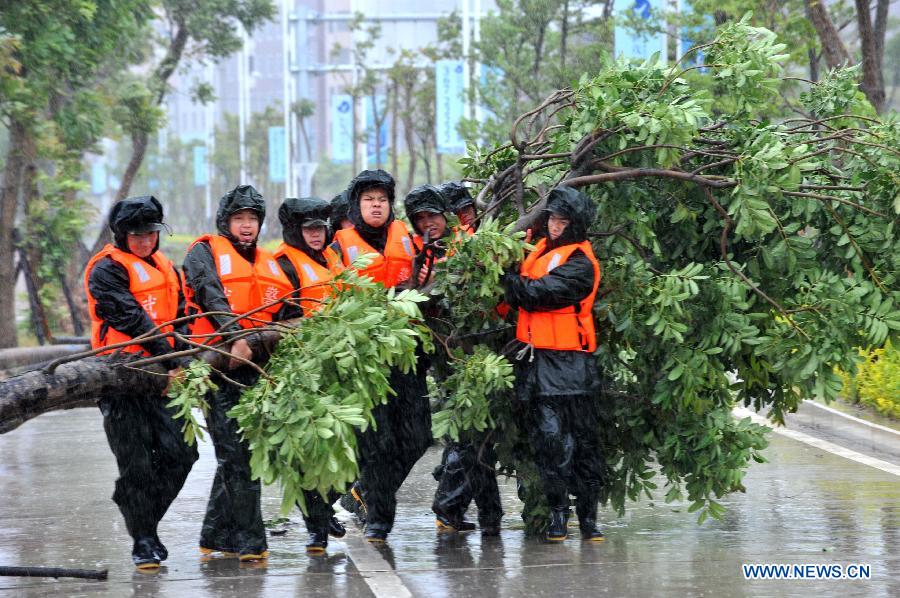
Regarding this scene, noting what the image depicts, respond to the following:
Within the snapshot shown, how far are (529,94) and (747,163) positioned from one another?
2048 centimetres

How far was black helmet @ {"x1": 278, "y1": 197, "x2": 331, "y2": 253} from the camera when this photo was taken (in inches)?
331

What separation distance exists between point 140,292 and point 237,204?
2.27 feet

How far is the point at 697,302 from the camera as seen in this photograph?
8094 mm

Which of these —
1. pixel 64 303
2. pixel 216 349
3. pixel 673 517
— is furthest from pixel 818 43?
pixel 64 303

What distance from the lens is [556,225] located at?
26.7ft

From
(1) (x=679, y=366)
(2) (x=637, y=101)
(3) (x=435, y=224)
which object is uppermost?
(2) (x=637, y=101)

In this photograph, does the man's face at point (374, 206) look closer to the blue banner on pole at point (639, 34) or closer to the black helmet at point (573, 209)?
the black helmet at point (573, 209)

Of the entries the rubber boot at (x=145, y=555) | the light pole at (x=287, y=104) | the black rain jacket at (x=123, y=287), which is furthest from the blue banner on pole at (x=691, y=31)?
the light pole at (x=287, y=104)

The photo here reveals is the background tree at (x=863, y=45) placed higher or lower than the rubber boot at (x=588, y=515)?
higher

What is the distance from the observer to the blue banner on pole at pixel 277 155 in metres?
53.0

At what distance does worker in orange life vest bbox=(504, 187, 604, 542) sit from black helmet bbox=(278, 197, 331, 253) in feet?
3.78

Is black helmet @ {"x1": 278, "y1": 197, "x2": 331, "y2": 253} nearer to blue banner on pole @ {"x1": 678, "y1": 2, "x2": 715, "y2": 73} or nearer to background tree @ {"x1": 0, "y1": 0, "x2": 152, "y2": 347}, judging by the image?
background tree @ {"x1": 0, "y1": 0, "x2": 152, "y2": 347}

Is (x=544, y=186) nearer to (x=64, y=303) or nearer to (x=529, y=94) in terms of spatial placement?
(x=529, y=94)

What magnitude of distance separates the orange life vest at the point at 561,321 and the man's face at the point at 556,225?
0.08 meters
